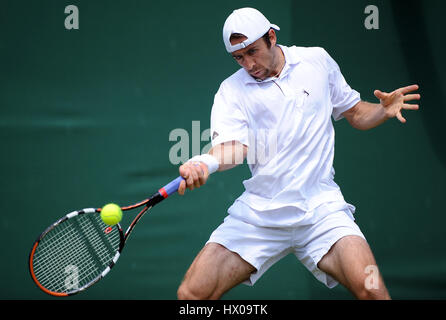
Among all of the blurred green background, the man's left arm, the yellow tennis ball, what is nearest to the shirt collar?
the man's left arm

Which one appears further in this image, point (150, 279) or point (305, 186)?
point (150, 279)

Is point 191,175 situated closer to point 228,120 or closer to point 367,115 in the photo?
point 228,120

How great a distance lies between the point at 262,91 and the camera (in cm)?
353

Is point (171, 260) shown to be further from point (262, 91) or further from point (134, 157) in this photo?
point (262, 91)

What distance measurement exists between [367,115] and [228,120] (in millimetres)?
770

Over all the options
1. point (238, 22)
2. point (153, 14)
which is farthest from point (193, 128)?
point (238, 22)

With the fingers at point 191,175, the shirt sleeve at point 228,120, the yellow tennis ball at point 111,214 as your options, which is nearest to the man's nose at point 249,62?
the shirt sleeve at point 228,120

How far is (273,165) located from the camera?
3.47 m

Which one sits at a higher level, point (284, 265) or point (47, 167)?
point (47, 167)

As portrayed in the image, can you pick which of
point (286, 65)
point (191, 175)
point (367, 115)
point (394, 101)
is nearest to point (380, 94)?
point (394, 101)

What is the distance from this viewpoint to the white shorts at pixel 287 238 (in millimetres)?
3422

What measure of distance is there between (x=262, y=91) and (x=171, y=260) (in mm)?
1695

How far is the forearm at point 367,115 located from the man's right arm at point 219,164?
682 mm

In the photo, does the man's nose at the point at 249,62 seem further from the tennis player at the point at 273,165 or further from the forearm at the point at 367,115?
the forearm at the point at 367,115
